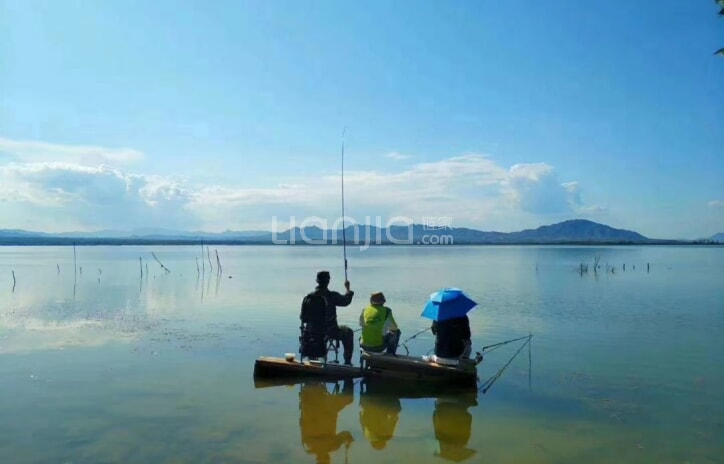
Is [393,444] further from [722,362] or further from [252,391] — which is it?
[722,362]

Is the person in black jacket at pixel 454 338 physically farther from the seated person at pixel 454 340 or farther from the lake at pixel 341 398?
the lake at pixel 341 398

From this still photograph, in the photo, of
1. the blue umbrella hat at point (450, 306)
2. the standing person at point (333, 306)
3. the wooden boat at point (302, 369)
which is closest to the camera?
the blue umbrella hat at point (450, 306)

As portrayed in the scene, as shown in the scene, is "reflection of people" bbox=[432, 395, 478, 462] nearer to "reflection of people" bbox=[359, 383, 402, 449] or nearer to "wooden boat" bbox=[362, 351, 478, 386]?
"wooden boat" bbox=[362, 351, 478, 386]

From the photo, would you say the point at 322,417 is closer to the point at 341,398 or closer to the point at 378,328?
the point at 341,398

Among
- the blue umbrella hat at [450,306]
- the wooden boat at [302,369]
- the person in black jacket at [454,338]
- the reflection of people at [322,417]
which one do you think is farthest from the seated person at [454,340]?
the reflection of people at [322,417]

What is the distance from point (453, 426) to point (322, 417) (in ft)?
7.68

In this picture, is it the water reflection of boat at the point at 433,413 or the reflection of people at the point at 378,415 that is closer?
the water reflection of boat at the point at 433,413

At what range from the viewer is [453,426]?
31.6ft

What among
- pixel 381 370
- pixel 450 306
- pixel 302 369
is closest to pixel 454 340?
pixel 450 306

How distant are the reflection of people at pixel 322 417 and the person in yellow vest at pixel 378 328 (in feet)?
3.13

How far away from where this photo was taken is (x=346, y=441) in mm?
8977

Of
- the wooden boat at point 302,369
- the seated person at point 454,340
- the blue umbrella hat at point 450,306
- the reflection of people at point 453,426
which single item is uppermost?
the blue umbrella hat at point 450,306

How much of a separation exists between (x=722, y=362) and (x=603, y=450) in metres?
8.24

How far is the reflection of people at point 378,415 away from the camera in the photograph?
9.15m
